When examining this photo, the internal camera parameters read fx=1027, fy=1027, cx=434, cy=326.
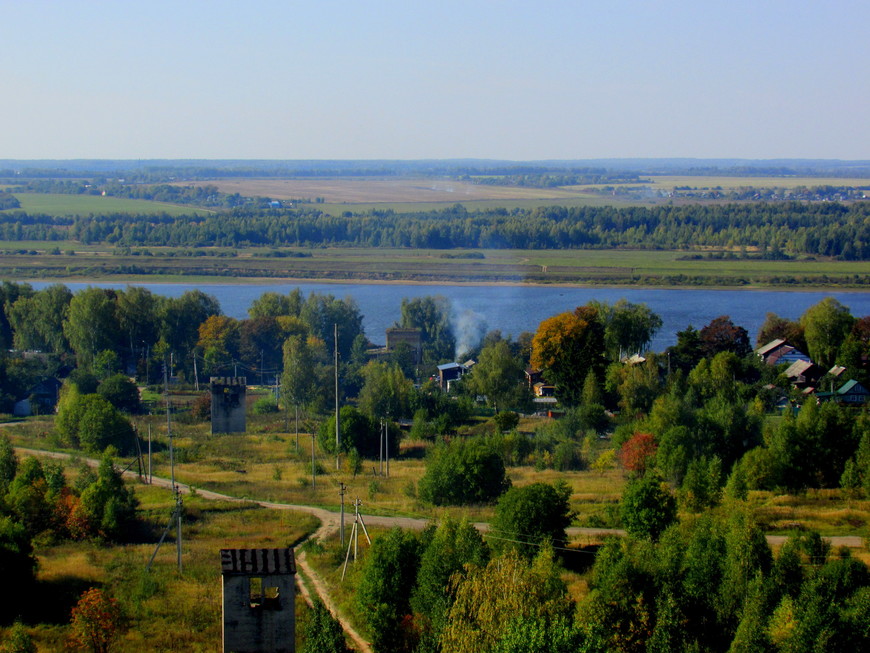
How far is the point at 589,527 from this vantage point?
9.25m

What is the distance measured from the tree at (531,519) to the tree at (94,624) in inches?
117

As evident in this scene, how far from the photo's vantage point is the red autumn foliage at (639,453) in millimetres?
11422

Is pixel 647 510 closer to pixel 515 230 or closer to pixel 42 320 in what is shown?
pixel 42 320

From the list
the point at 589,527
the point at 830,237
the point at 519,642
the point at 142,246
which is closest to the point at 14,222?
the point at 142,246

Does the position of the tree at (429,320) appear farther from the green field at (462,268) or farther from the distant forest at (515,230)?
the distant forest at (515,230)

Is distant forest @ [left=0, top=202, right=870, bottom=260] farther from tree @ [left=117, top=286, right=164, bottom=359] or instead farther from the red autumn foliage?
the red autumn foliage

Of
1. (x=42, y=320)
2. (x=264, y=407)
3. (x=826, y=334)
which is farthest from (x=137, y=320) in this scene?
(x=826, y=334)

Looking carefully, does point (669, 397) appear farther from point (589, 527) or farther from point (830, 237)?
point (830, 237)

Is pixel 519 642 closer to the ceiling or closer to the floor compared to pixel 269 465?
closer to the ceiling

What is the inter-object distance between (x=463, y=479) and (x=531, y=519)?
2030 millimetres

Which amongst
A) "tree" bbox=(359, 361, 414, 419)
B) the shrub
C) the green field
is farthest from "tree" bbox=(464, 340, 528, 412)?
the green field

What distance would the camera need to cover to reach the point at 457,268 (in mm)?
33812

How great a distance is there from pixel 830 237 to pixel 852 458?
2853cm

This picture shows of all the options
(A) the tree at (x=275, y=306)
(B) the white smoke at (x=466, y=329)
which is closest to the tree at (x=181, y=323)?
(A) the tree at (x=275, y=306)
